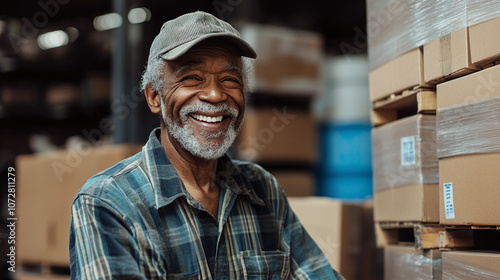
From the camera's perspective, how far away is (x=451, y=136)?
6.66ft

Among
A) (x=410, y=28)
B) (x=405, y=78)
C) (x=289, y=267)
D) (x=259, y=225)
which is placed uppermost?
(x=410, y=28)

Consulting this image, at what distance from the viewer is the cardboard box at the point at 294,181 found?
15.3 ft

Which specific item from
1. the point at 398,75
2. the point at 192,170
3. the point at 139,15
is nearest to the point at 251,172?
the point at 192,170

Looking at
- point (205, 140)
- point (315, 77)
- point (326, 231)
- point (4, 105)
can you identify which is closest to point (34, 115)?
point (4, 105)

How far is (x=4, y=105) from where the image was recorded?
5828 mm

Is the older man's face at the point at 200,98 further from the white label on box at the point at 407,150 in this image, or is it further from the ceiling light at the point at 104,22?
the ceiling light at the point at 104,22

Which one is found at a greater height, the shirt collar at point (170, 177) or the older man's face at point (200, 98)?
the older man's face at point (200, 98)

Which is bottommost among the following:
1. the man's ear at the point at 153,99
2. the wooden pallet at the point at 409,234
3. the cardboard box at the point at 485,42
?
the wooden pallet at the point at 409,234

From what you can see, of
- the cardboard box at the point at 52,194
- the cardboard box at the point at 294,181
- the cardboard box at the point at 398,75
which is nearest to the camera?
the cardboard box at the point at 398,75

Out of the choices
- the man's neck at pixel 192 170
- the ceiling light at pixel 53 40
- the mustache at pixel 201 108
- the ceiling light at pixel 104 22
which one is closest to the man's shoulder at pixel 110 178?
the man's neck at pixel 192 170

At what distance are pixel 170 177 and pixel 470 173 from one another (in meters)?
1.03

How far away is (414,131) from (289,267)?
2.36 ft

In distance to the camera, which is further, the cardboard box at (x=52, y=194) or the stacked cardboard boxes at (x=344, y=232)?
the cardboard box at (x=52, y=194)

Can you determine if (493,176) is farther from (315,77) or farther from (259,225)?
(315,77)
